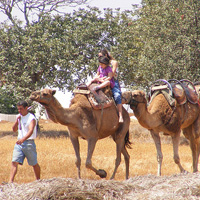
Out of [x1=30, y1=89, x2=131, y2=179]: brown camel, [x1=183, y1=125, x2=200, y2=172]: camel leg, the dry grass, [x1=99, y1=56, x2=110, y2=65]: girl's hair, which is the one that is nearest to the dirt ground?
[x1=30, y1=89, x2=131, y2=179]: brown camel

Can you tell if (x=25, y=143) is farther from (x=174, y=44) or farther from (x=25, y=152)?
(x=174, y=44)

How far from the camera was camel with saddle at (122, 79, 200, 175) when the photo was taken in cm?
1042

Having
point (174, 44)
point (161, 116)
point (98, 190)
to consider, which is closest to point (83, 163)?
point (161, 116)

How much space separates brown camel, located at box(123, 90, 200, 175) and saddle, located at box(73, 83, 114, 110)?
52 centimetres

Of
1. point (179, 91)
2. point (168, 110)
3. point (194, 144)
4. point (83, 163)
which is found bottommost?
point (83, 163)

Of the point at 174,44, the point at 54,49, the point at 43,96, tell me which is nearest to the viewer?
the point at 43,96

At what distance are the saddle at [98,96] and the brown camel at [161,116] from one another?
0.52 metres

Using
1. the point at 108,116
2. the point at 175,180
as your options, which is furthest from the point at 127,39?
the point at 175,180

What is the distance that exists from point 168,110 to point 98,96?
2.16 meters

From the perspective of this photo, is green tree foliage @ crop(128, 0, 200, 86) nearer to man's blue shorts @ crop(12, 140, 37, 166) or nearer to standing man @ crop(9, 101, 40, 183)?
standing man @ crop(9, 101, 40, 183)

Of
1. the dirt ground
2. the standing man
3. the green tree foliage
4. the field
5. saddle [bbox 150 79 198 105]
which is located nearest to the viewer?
the dirt ground

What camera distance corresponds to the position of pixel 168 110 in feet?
35.6

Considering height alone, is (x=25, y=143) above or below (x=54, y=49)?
below

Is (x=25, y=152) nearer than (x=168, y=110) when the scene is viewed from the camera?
Yes
